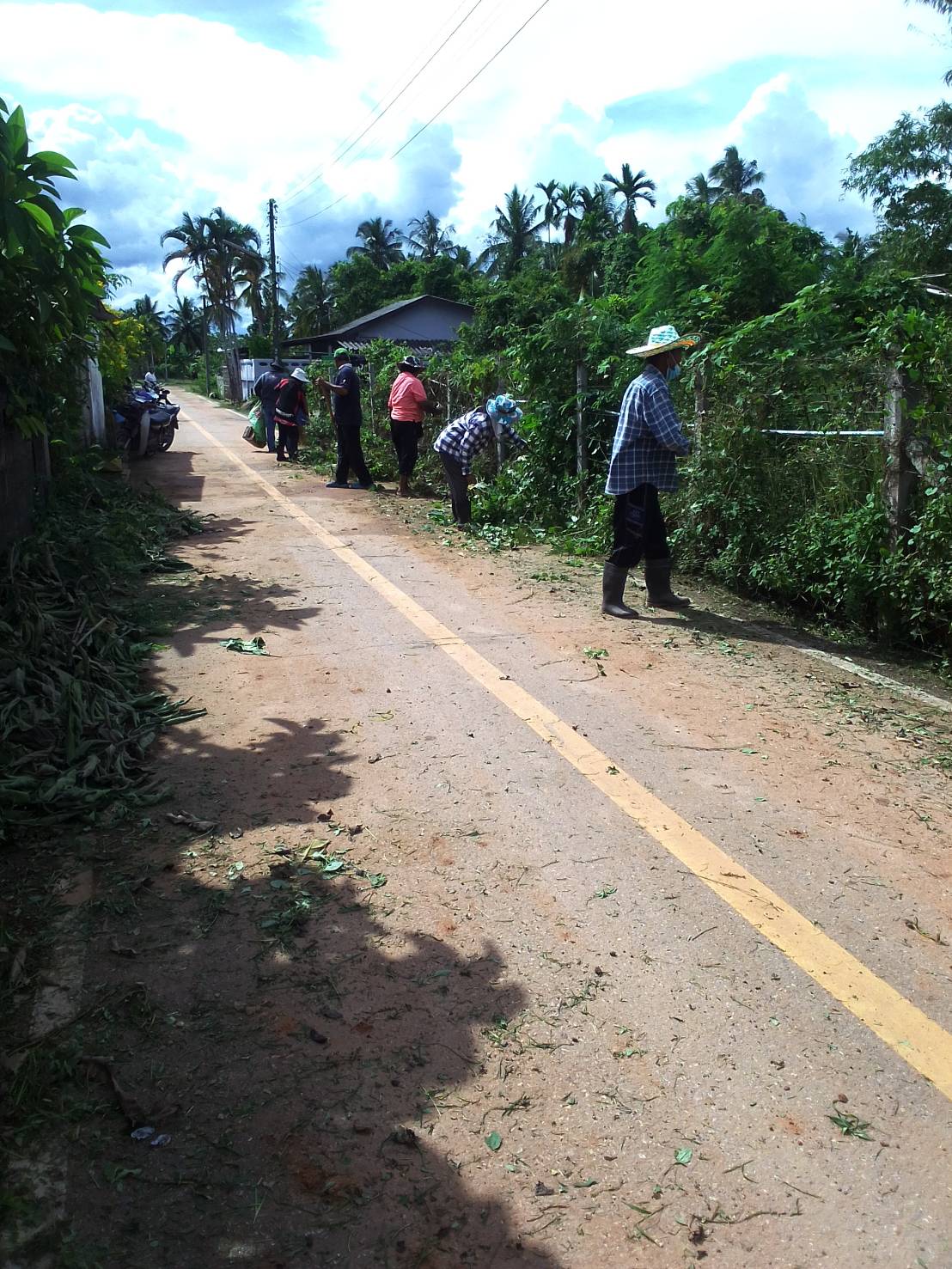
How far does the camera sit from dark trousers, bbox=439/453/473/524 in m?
11.6

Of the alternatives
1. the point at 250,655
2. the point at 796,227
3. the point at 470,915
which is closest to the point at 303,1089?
the point at 470,915

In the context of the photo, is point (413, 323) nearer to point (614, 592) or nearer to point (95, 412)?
point (95, 412)

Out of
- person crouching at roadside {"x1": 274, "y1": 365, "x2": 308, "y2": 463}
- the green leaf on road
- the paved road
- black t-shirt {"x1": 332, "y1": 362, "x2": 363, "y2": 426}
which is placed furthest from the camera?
person crouching at roadside {"x1": 274, "y1": 365, "x2": 308, "y2": 463}

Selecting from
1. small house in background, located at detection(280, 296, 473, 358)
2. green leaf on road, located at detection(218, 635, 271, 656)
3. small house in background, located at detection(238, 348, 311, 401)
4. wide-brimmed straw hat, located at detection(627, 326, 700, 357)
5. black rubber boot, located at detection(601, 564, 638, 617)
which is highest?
small house in background, located at detection(280, 296, 473, 358)

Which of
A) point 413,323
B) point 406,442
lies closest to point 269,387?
point 406,442

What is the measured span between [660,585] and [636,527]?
54cm

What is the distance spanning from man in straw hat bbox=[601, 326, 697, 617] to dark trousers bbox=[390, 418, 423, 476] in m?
7.45

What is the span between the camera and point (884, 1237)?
2223 millimetres

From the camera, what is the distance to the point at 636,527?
24.4ft

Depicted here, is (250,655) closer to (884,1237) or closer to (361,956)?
(361,956)

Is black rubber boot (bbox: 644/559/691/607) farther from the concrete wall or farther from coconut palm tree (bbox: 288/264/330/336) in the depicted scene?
coconut palm tree (bbox: 288/264/330/336)

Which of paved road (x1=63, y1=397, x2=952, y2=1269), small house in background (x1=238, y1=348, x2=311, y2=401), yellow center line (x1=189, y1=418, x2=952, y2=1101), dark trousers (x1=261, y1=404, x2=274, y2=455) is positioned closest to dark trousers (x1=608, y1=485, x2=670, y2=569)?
paved road (x1=63, y1=397, x2=952, y2=1269)

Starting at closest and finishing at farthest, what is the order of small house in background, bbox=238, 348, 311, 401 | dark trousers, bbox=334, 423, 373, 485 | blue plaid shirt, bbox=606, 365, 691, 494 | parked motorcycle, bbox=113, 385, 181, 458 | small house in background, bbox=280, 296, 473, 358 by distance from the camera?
blue plaid shirt, bbox=606, 365, 691, 494
dark trousers, bbox=334, 423, 373, 485
parked motorcycle, bbox=113, 385, 181, 458
small house in background, bbox=280, 296, 473, 358
small house in background, bbox=238, 348, 311, 401

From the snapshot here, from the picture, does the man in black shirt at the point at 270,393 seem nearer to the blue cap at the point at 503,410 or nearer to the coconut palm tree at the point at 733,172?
the blue cap at the point at 503,410
